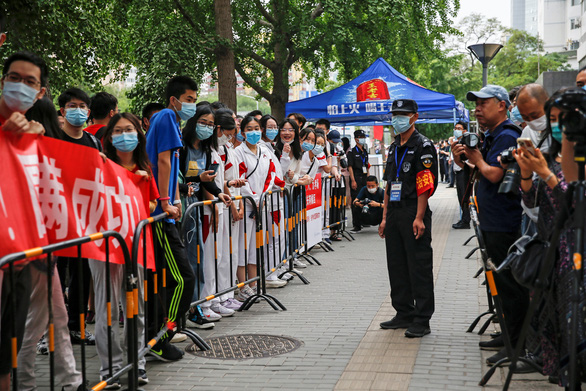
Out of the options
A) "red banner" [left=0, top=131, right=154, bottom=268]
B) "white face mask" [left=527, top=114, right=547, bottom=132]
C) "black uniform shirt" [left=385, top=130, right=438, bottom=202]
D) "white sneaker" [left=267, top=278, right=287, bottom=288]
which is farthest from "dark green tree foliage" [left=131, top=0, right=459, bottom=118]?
"white face mask" [left=527, top=114, right=547, bottom=132]

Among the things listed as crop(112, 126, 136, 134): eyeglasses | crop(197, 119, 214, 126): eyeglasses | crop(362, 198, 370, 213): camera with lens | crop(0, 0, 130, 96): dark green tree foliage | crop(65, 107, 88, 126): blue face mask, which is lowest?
crop(362, 198, 370, 213): camera with lens

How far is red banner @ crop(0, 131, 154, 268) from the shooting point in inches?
153

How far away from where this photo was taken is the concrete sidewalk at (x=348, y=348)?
4.98 metres

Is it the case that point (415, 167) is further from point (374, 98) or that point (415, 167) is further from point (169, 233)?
point (374, 98)

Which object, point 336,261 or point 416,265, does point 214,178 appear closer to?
point 416,265

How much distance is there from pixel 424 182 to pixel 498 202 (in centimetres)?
98

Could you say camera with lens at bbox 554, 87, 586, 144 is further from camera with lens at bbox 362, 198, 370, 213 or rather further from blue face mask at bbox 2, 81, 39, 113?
camera with lens at bbox 362, 198, 370, 213

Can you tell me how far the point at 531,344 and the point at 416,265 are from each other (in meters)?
1.82

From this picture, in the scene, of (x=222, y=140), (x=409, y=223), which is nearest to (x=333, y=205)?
(x=222, y=140)

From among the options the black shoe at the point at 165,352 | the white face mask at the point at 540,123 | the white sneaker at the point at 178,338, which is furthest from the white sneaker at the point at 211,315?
the white face mask at the point at 540,123

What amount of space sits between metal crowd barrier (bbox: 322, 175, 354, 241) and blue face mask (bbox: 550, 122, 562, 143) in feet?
28.7

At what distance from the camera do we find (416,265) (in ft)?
20.6

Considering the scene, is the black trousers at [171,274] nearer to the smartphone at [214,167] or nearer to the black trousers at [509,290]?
the smartphone at [214,167]

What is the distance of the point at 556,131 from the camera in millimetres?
3930
